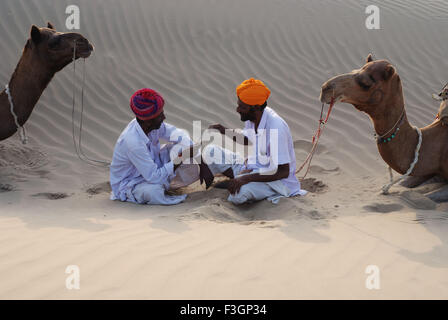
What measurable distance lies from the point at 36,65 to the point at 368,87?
344 centimetres

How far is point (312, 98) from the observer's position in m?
7.69

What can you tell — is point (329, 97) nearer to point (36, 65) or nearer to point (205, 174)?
point (205, 174)

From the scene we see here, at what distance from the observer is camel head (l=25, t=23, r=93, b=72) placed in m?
5.51

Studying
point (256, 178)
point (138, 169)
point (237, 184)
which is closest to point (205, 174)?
point (237, 184)

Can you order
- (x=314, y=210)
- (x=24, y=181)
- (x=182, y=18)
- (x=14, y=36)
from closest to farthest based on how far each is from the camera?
1. (x=314, y=210)
2. (x=24, y=181)
3. (x=14, y=36)
4. (x=182, y=18)

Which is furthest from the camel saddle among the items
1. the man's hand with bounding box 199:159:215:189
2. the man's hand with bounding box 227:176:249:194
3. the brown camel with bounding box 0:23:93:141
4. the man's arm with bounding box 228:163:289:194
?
the brown camel with bounding box 0:23:93:141

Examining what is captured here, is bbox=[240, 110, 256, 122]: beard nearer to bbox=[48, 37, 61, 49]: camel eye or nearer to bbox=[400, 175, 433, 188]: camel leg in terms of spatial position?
bbox=[400, 175, 433, 188]: camel leg

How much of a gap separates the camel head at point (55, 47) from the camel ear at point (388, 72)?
304 cm

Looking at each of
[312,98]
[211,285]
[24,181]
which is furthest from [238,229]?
[312,98]

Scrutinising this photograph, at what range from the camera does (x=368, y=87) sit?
14.7 ft

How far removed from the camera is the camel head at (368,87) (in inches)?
175

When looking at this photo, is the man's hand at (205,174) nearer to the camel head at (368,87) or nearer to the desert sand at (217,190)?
the desert sand at (217,190)
